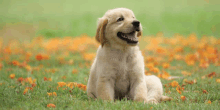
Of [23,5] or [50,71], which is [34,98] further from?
[23,5]

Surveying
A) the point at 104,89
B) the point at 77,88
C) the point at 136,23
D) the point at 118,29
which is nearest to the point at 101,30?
the point at 118,29

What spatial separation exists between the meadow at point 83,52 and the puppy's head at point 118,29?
2.00 ft

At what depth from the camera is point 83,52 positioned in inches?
452

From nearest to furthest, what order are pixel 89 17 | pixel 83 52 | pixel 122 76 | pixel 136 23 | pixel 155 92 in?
1. pixel 136 23
2. pixel 122 76
3. pixel 155 92
4. pixel 83 52
5. pixel 89 17

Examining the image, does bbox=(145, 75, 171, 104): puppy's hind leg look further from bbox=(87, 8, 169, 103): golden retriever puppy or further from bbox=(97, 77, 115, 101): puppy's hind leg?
bbox=(97, 77, 115, 101): puppy's hind leg

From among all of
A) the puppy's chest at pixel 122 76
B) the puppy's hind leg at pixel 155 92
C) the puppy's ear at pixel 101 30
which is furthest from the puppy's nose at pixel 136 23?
the puppy's hind leg at pixel 155 92

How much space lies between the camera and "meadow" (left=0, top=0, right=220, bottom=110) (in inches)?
182

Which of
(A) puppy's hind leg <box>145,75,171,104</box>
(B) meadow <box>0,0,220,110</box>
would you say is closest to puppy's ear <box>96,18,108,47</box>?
(B) meadow <box>0,0,220,110</box>

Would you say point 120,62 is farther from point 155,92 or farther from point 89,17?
point 89,17

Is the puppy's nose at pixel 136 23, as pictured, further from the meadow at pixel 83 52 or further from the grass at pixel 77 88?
the grass at pixel 77 88

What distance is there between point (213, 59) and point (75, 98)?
574 cm

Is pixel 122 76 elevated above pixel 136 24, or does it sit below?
below

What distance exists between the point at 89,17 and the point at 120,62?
15536mm

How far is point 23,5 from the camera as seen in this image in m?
24.1
